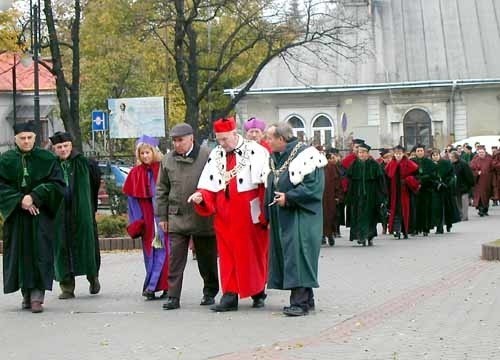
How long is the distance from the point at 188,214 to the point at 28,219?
1686 mm

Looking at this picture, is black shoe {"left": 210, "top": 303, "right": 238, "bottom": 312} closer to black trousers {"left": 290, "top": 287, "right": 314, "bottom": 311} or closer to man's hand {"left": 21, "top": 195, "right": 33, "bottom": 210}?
black trousers {"left": 290, "top": 287, "right": 314, "bottom": 311}

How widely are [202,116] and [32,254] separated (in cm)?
4717

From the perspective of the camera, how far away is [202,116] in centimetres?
5962

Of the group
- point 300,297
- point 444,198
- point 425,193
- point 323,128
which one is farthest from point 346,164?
point 323,128

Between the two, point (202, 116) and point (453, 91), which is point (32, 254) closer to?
point (453, 91)

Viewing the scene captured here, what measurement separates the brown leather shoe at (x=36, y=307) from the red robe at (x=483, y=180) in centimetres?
2068

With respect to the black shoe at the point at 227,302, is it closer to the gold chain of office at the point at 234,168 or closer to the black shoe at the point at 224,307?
the black shoe at the point at 224,307

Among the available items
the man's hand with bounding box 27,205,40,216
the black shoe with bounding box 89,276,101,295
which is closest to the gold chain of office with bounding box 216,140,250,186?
the man's hand with bounding box 27,205,40,216

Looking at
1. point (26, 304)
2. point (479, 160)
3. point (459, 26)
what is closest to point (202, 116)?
point (459, 26)

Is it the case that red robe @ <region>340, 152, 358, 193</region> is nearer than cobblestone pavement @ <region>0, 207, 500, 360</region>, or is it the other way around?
cobblestone pavement @ <region>0, 207, 500, 360</region>

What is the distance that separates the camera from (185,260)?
1252 cm

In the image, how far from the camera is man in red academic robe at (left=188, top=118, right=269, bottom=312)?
469 inches

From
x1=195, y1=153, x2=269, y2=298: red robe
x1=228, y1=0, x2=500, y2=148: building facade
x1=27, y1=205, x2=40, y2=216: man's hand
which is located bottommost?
x1=195, y1=153, x2=269, y2=298: red robe

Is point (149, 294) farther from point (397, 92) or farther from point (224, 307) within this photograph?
point (397, 92)
